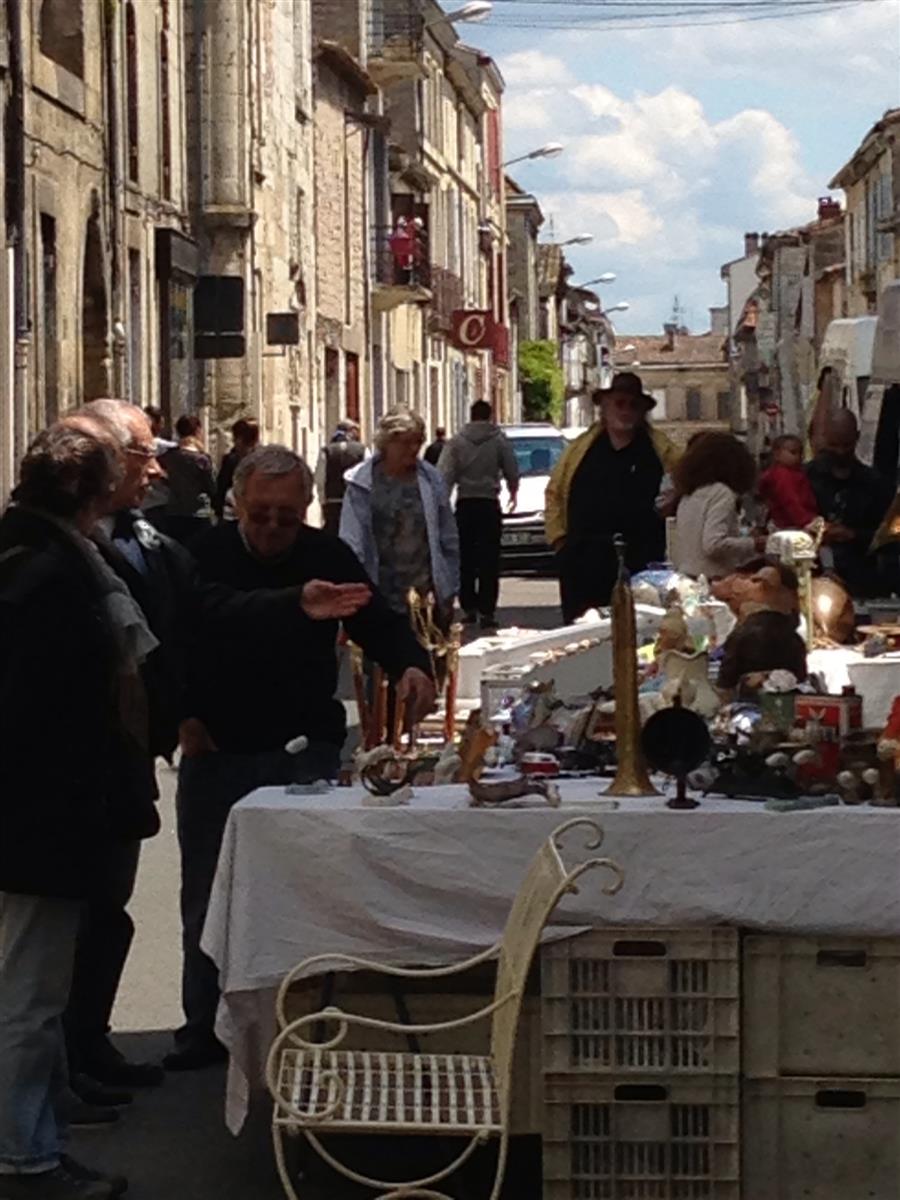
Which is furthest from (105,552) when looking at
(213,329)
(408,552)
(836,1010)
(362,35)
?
(362,35)

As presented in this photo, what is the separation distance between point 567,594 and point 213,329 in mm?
21385

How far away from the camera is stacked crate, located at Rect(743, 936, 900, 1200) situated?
5.61m

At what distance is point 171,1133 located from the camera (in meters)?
6.82

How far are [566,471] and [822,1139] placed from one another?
595cm

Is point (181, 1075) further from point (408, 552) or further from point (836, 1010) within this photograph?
point (408, 552)

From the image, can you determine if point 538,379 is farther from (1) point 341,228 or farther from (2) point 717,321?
(2) point 717,321

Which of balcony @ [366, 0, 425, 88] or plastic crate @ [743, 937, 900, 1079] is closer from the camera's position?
plastic crate @ [743, 937, 900, 1079]

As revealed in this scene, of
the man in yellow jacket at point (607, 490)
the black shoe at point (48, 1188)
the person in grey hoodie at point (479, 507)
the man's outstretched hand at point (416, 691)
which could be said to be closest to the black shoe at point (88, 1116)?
the black shoe at point (48, 1188)

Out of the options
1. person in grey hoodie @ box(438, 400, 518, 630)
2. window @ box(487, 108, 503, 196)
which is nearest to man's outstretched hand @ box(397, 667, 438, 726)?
person in grey hoodie @ box(438, 400, 518, 630)

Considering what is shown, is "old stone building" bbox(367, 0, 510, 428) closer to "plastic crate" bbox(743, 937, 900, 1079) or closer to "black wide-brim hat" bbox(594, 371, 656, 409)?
"black wide-brim hat" bbox(594, 371, 656, 409)

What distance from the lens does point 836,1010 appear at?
5.61 meters

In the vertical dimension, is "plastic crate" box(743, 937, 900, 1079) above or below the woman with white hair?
below

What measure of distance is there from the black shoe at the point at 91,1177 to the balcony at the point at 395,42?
159 feet

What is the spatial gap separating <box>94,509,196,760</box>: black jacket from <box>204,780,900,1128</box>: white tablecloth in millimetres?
819
